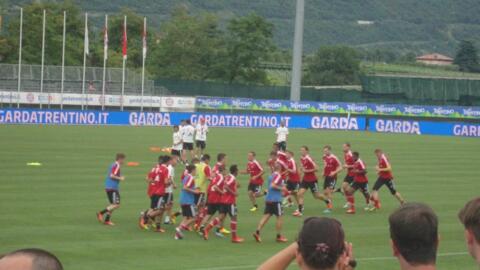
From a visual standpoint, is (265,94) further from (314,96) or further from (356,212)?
(356,212)

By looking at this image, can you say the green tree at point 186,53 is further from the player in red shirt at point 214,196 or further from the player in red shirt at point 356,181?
the player in red shirt at point 214,196

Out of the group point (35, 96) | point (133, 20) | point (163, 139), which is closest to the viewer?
point (163, 139)

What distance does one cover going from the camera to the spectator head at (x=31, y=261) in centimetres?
420

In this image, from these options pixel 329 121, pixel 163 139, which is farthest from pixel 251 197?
pixel 329 121

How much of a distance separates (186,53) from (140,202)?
92.0 meters

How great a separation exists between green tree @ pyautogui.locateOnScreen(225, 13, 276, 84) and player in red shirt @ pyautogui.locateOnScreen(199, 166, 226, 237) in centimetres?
9039

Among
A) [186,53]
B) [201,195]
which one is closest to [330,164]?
[201,195]

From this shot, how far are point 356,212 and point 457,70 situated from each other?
127m

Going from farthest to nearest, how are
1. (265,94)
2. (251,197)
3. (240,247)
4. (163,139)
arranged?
(265,94)
(163,139)
(251,197)
(240,247)

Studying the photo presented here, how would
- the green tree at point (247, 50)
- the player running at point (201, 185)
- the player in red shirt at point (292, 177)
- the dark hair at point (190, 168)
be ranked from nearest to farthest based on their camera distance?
the dark hair at point (190, 168) → the player running at point (201, 185) → the player in red shirt at point (292, 177) → the green tree at point (247, 50)

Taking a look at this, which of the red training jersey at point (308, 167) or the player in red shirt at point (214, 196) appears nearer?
the player in red shirt at point (214, 196)

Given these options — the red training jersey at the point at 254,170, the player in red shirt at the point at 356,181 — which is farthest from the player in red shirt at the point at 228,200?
the player in red shirt at the point at 356,181

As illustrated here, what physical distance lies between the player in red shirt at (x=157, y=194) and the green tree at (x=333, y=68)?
106m

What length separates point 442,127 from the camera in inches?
2906
